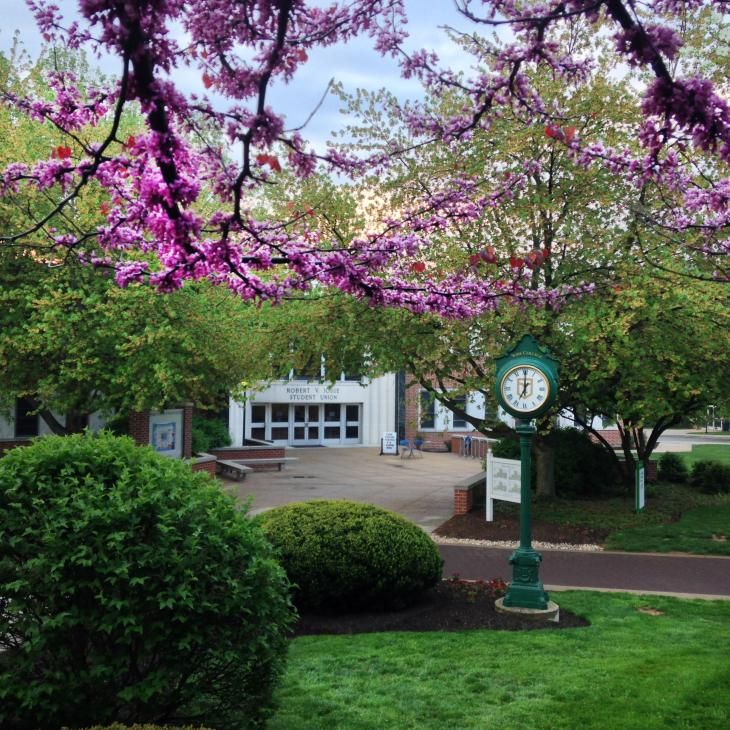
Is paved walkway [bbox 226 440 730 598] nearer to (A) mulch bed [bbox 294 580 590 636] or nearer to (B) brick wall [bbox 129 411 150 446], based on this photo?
(A) mulch bed [bbox 294 580 590 636]

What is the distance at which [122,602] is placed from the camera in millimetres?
4004

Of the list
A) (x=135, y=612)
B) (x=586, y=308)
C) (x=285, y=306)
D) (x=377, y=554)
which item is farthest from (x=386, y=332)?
(x=135, y=612)

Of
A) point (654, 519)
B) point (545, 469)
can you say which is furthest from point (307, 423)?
point (654, 519)

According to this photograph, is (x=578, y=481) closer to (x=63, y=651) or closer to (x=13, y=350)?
(x=13, y=350)

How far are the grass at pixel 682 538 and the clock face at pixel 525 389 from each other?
533 cm

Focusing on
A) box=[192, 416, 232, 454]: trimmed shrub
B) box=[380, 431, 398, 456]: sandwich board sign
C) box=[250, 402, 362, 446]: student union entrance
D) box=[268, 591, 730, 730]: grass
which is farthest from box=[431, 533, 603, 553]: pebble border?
box=[250, 402, 362, 446]: student union entrance

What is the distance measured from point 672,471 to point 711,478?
76.6 inches

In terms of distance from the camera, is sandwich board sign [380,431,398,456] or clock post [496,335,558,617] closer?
clock post [496,335,558,617]

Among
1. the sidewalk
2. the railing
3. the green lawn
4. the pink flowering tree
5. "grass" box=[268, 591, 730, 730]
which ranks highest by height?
the pink flowering tree

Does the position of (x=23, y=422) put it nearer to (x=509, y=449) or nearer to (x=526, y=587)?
(x=509, y=449)

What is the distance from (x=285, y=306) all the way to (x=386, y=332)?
271 centimetres

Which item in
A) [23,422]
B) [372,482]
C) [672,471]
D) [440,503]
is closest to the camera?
[440,503]

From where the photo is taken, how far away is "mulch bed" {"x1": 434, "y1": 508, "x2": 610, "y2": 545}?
14508 millimetres

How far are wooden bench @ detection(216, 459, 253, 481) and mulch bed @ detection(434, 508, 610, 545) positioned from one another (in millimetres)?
11318
